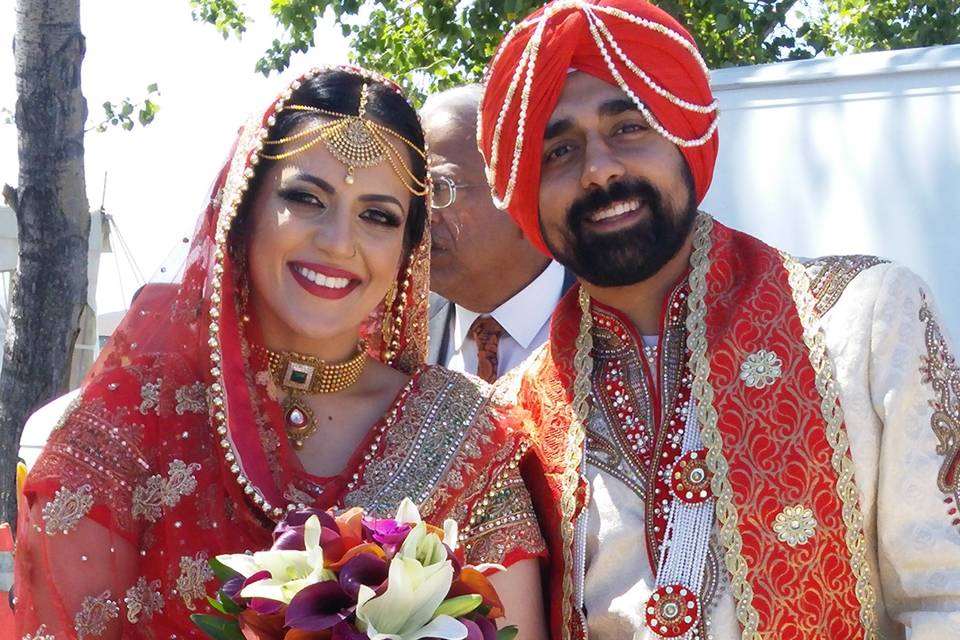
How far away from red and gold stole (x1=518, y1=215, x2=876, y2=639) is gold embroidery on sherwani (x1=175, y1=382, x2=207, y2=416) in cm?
69

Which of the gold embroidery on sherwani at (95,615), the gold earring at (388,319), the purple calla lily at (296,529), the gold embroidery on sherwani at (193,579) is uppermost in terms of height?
the gold earring at (388,319)

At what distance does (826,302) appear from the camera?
271 centimetres

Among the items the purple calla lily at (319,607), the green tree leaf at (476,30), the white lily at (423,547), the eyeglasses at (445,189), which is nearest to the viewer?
the purple calla lily at (319,607)

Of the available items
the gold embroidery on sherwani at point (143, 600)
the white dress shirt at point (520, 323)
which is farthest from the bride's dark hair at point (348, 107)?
the white dress shirt at point (520, 323)

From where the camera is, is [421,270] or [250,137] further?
[421,270]

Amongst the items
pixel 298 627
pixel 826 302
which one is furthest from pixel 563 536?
pixel 298 627

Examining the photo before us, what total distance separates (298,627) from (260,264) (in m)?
1.04

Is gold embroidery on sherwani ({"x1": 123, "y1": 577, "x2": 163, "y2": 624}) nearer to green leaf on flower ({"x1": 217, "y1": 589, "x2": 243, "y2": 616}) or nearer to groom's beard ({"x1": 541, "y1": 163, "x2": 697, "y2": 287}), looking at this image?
green leaf on flower ({"x1": 217, "y1": 589, "x2": 243, "y2": 616})

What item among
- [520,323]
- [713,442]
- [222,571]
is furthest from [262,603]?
[520,323]

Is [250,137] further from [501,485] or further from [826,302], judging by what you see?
[826,302]

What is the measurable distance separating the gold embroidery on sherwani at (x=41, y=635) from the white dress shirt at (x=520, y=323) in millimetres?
1845

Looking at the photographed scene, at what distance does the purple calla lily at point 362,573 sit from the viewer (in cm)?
201

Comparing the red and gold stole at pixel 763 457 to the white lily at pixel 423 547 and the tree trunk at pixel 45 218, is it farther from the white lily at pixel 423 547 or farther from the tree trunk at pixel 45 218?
the tree trunk at pixel 45 218

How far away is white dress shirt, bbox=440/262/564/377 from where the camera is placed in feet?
13.9
